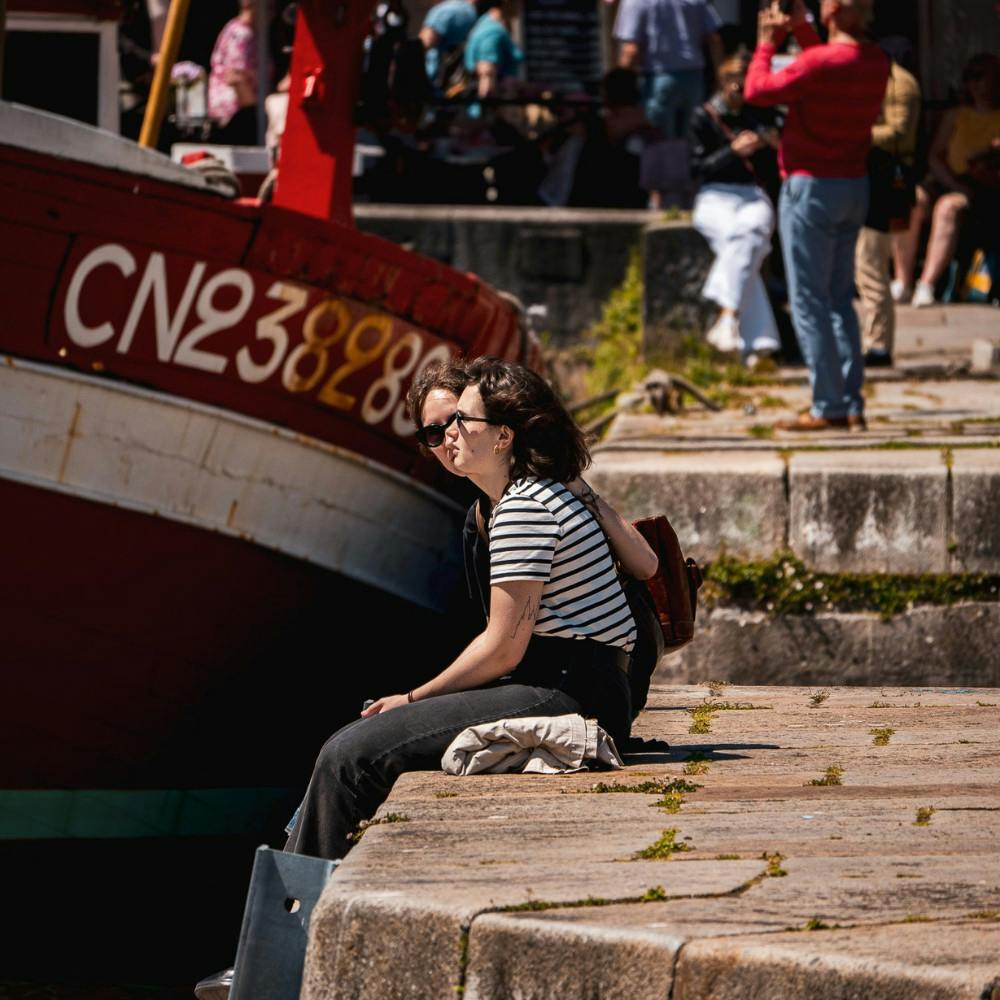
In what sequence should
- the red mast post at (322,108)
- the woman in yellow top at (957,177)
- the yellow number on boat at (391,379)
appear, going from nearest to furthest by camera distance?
the yellow number on boat at (391,379) < the red mast post at (322,108) < the woman in yellow top at (957,177)

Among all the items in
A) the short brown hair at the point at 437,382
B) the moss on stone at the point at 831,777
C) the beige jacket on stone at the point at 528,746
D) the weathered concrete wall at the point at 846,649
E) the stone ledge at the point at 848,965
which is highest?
the short brown hair at the point at 437,382

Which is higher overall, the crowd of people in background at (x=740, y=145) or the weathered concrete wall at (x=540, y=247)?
the crowd of people in background at (x=740, y=145)

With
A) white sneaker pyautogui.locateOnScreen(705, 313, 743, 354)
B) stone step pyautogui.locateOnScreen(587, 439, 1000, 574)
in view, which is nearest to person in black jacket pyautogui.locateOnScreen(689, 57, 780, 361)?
white sneaker pyautogui.locateOnScreen(705, 313, 743, 354)

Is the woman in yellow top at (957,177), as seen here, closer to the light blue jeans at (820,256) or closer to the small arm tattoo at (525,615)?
the light blue jeans at (820,256)

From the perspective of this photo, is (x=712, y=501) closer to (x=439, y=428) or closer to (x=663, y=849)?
(x=439, y=428)

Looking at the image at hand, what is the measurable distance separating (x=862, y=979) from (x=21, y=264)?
3.75 meters

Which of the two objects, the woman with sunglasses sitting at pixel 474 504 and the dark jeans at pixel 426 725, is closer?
the dark jeans at pixel 426 725

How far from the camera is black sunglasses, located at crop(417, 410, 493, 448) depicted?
4293 mm

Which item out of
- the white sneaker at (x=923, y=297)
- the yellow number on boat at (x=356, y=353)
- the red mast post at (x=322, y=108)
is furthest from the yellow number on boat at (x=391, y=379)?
the white sneaker at (x=923, y=297)

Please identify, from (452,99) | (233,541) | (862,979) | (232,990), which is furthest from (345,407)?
(452,99)

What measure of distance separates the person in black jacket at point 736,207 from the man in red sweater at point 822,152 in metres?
1.99

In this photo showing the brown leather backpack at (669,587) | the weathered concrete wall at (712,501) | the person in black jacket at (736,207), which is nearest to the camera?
the brown leather backpack at (669,587)

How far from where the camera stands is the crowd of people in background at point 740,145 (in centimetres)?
742

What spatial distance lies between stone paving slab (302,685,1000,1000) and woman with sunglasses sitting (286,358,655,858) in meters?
0.13
